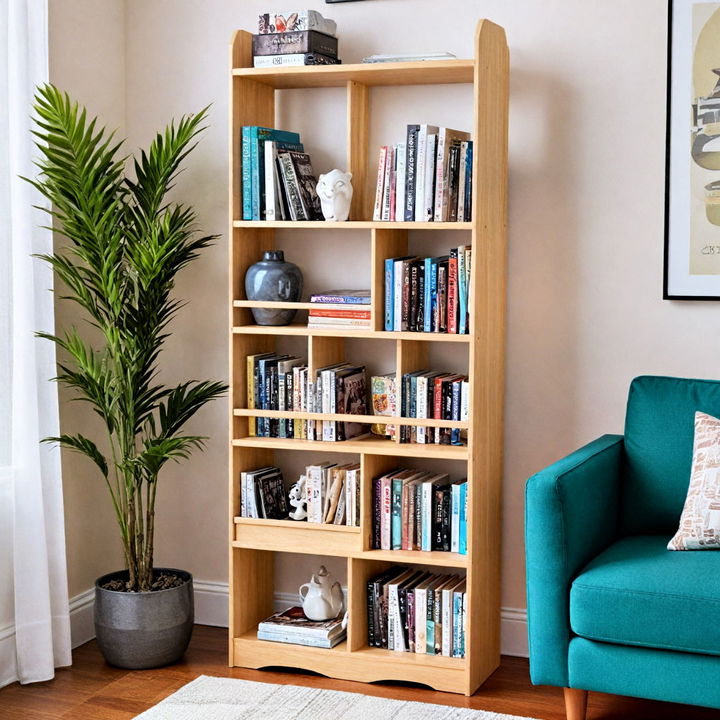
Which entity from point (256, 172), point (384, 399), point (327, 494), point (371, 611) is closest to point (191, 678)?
point (371, 611)

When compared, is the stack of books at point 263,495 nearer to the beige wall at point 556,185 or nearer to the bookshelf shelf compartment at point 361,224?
the beige wall at point 556,185

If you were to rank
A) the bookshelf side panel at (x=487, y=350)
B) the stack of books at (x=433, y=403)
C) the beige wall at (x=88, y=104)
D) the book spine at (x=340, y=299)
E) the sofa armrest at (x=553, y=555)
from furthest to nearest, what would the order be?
1. the beige wall at (x=88, y=104)
2. the book spine at (x=340, y=299)
3. the stack of books at (x=433, y=403)
4. the bookshelf side panel at (x=487, y=350)
5. the sofa armrest at (x=553, y=555)

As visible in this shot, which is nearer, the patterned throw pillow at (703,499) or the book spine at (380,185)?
the patterned throw pillow at (703,499)

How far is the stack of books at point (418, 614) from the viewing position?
313 centimetres

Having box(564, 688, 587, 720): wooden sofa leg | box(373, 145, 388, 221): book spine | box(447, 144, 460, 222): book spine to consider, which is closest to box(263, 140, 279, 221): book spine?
box(373, 145, 388, 221): book spine

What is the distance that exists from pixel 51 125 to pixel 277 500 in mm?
1374

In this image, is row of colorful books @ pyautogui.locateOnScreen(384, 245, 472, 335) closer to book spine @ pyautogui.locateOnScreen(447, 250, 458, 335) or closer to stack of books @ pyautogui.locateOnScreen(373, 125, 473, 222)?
book spine @ pyautogui.locateOnScreen(447, 250, 458, 335)

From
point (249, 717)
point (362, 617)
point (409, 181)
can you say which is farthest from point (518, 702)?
point (409, 181)

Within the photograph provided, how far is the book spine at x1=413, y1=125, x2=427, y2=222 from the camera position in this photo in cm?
306

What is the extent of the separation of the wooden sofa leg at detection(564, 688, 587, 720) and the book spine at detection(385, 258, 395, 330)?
115cm

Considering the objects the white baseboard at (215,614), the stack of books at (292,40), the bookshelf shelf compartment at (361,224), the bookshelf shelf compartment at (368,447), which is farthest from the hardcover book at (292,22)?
the white baseboard at (215,614)

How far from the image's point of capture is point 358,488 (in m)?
3.23

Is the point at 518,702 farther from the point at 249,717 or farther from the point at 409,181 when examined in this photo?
the point at 409,181

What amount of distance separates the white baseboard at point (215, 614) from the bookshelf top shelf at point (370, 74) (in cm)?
171
